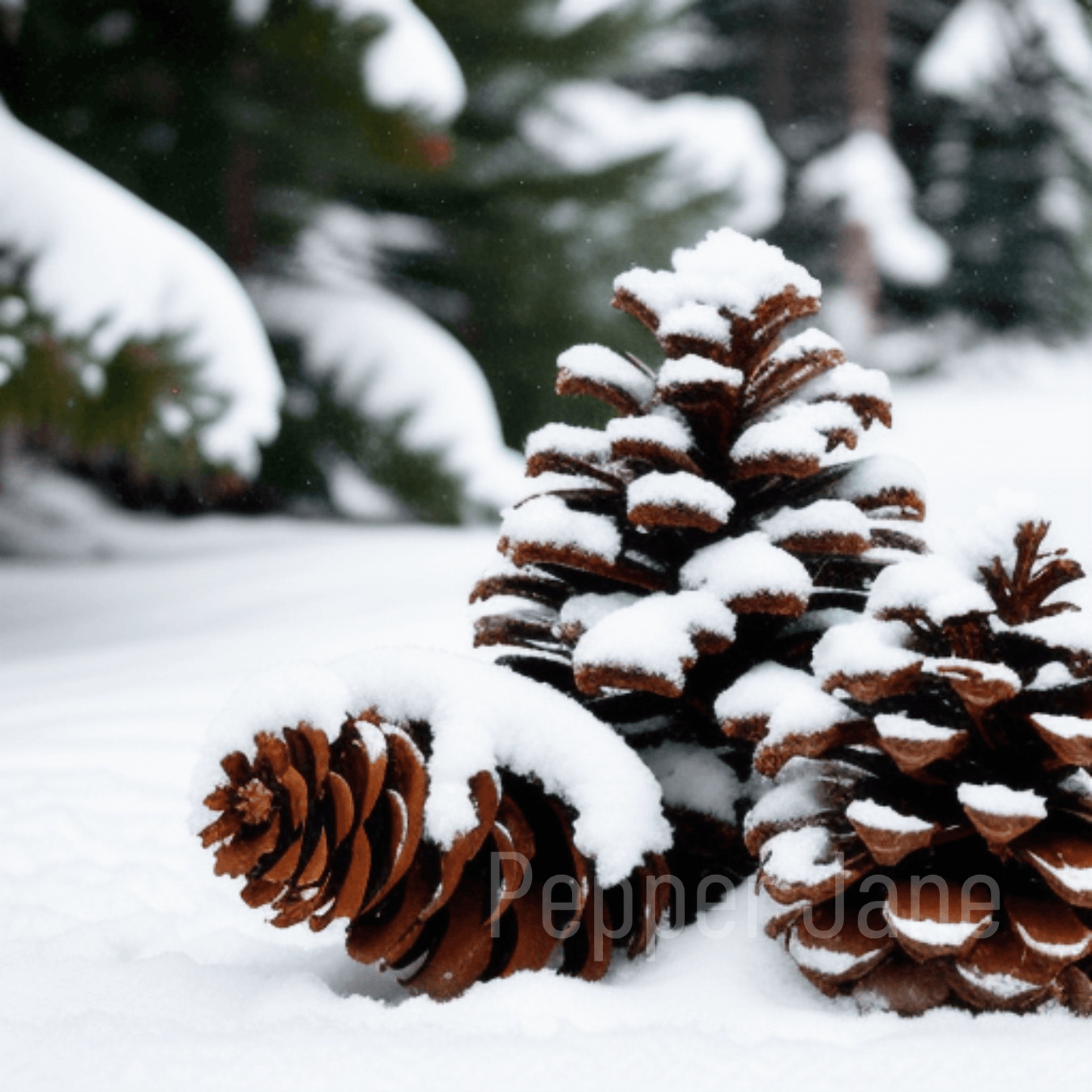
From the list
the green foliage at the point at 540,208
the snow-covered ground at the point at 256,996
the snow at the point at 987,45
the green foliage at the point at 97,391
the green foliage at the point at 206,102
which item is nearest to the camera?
the snow-covered ground at the point at 256,996

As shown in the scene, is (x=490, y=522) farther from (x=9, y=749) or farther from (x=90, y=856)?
(x=90, y=856)

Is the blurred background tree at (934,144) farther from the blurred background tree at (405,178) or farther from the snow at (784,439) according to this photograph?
the snow at (784,439)

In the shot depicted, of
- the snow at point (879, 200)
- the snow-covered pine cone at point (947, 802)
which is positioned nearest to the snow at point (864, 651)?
the snow-covered pine cone at point (947, 802)

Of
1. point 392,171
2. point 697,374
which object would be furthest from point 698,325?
point 392,171

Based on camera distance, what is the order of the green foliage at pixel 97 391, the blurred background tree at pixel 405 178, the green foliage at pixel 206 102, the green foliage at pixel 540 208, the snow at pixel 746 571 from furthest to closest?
the green foliage at pixel 540 208 → the blurred background tree at pixel 405 178 → the green foliage at pixel 206 102 → the green foliage at pixel 97 391 → the snow at pixel 746 571

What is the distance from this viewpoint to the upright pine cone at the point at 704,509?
20.1 inches

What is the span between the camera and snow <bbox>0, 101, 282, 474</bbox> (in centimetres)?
158

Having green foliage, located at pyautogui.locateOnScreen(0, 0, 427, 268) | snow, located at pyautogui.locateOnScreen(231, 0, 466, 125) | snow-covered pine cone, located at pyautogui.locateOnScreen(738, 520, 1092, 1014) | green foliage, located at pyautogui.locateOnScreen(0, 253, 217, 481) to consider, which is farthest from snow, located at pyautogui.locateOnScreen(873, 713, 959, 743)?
green foliage, located at pyautogui.locateOnScreen(0, 0, 427, 268)

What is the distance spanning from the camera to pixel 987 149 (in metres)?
5.30

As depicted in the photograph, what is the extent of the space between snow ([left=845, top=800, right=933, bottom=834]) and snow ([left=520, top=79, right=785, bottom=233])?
9.67 ft

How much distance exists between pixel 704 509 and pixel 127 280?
1.30m

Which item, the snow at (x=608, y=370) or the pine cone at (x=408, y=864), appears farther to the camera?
the snow at (x=608, y=370)

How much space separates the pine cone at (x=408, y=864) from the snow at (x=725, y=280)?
0.73ft

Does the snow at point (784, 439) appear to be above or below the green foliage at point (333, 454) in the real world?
below
